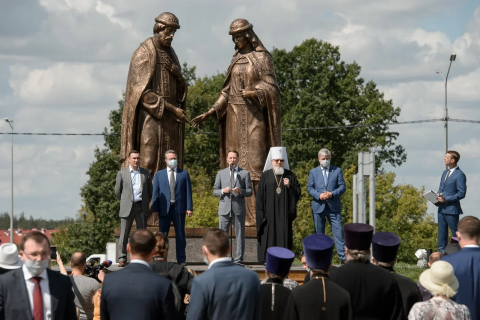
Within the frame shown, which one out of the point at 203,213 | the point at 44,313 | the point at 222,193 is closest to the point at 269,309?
the point at 44,313

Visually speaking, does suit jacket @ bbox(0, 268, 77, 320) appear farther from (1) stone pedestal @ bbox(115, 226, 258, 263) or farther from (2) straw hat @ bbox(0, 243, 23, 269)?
(1) stone pedestal @ bbox(115, 226, 258, 263)

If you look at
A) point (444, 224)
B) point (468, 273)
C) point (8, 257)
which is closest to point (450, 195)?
point (444, 224)

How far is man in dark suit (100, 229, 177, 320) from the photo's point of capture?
6031 millimetres

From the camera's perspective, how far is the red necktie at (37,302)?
6.02 m

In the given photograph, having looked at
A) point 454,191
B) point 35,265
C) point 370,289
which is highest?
point 454,191

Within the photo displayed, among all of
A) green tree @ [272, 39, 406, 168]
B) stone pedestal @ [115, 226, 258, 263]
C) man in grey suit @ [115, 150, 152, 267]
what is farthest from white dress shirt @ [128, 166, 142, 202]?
green tree @ [272, 39, 406, 168]

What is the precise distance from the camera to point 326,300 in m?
6.20

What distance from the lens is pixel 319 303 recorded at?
6.21 meters

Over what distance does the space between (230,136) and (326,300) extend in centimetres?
964

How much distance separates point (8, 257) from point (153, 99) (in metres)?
8.32

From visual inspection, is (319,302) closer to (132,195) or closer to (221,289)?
(221,289)

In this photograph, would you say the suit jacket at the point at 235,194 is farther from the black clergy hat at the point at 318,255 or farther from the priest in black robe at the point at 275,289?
the black clergy hat at the point at 318,255

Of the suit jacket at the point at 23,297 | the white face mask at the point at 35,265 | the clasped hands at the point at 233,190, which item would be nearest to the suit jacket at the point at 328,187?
the clasped hands at the point at 233,190

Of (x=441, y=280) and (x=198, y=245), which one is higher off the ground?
(x=441, y=280)
